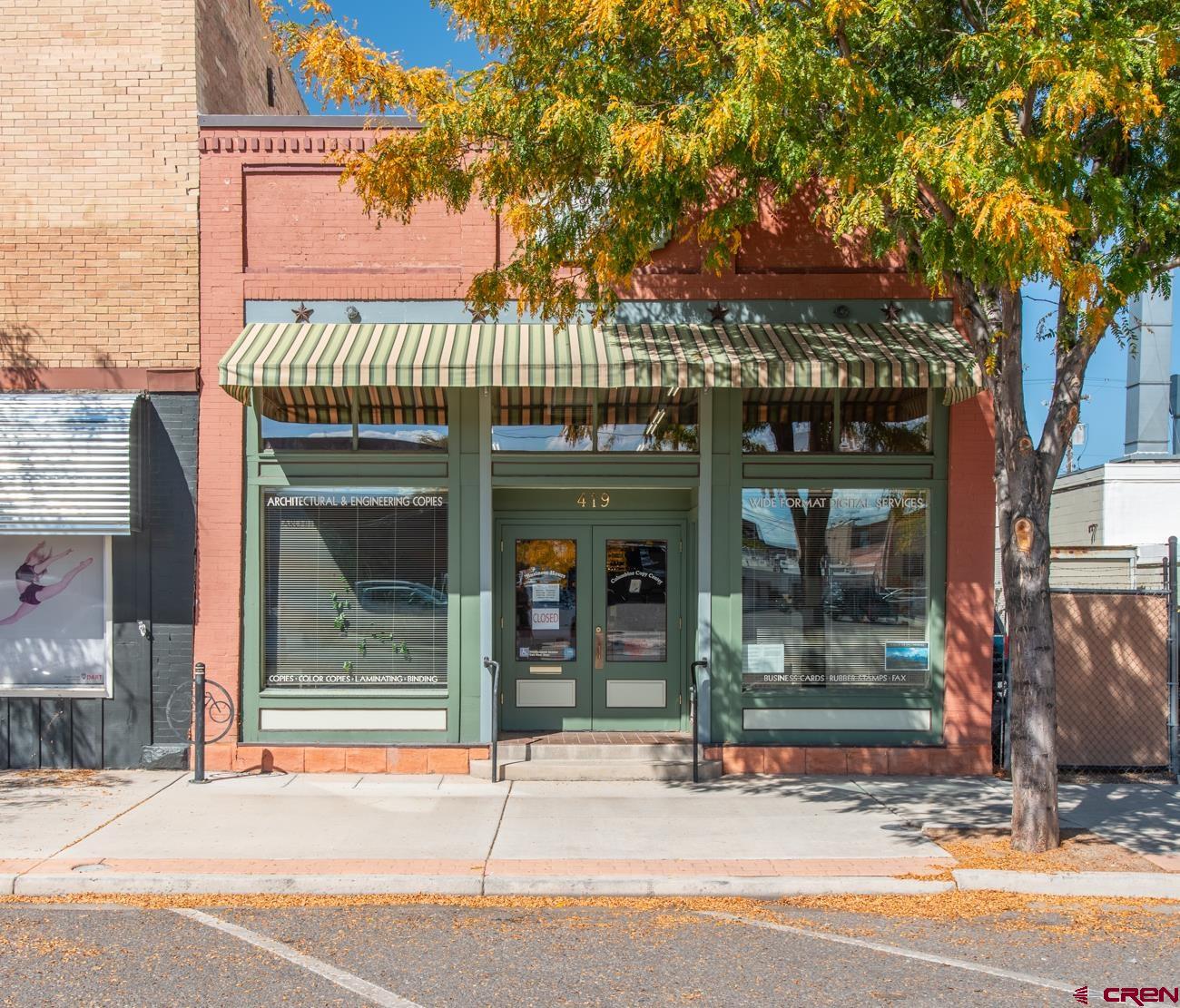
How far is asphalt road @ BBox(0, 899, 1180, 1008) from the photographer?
207 inches

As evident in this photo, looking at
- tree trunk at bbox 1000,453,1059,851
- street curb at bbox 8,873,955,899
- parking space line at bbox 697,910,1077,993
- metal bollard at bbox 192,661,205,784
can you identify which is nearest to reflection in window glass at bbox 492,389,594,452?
metal bollard at bbox 192,661,205,784

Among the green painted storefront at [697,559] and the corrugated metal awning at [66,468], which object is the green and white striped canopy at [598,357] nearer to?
the green painted storefront at [697,559]

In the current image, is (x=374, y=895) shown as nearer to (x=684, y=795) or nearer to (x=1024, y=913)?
(x=684, y=795)

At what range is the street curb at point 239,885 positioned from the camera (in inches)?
269

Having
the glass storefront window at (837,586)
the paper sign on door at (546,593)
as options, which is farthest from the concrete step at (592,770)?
the paper sign on door at (546,593)

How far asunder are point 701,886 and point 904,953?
1487 millimetres

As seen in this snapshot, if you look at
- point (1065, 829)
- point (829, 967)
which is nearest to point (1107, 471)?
point (1065, 829)

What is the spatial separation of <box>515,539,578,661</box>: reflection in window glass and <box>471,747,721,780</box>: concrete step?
4.51ft

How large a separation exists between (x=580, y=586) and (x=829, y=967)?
5.63m

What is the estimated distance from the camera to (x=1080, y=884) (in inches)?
272

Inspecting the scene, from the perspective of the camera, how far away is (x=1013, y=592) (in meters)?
7.60

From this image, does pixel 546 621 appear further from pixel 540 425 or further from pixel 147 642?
pixel 147 642

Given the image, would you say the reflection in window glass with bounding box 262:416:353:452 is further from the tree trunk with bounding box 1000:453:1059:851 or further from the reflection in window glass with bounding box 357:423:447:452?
the tree trunk with bounding box 1000:453:1059:851

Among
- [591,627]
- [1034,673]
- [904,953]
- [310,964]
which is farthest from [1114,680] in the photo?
[310,964]
